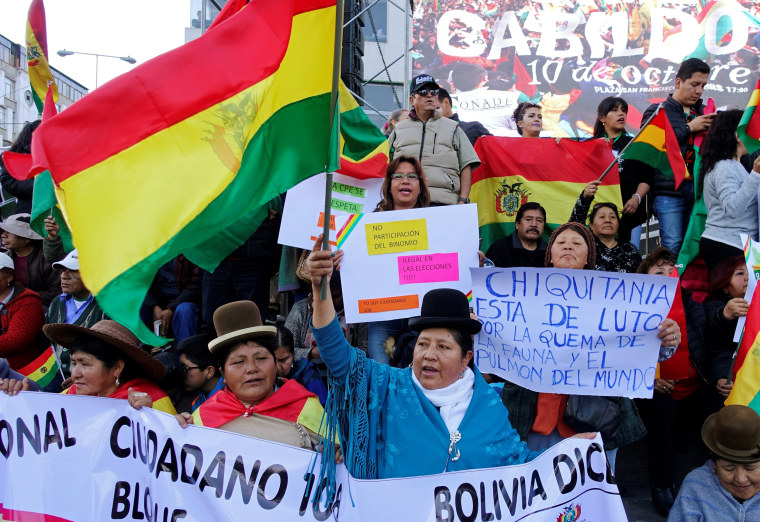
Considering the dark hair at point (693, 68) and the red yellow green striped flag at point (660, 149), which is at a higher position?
the dark hair at point (693, 68)

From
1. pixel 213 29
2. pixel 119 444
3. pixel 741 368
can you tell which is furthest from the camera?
pixel 741 368

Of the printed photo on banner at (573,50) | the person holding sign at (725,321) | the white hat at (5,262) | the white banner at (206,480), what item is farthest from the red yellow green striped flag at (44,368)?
the printed photo on banner at (573,50)

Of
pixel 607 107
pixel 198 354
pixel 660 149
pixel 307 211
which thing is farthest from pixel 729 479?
pixel 607 107

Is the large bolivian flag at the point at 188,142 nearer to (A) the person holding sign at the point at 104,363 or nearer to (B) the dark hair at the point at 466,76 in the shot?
(A) the person holding sign at the point at 104,363

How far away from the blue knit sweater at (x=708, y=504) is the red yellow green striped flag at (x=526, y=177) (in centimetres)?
381

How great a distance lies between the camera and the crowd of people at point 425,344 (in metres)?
3.35

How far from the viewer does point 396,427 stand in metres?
3.34

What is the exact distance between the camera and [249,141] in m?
3.21

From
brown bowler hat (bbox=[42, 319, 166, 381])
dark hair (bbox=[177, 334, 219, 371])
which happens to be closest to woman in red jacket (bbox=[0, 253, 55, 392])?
dark hair (bbox=[177, 334, 219, 371])

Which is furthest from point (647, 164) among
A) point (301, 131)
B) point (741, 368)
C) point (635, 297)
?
point (301, 131)

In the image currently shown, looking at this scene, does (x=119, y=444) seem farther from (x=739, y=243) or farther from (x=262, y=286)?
(x=739, y=243)

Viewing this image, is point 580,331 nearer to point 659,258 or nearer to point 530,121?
point 659,258

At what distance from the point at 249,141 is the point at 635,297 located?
206cm

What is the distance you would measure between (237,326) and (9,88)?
195ft
